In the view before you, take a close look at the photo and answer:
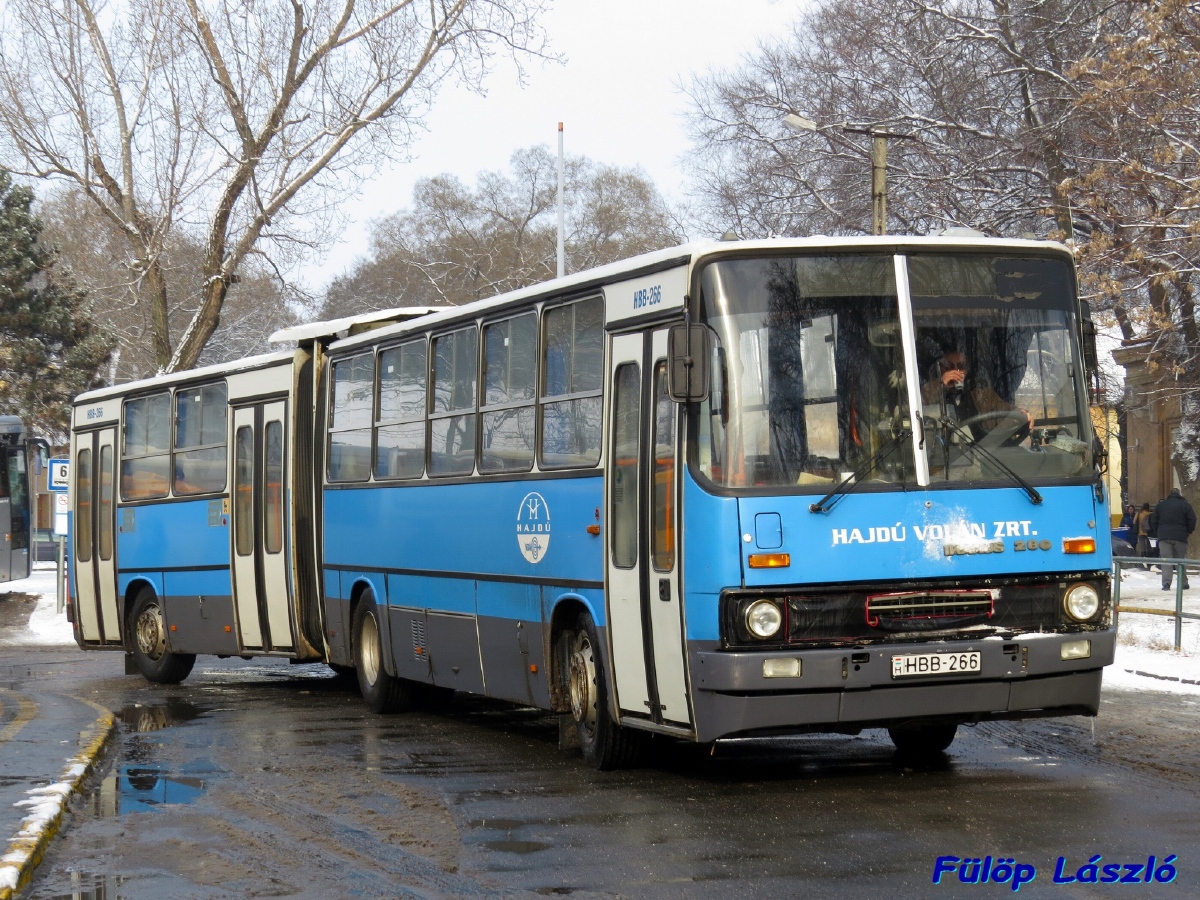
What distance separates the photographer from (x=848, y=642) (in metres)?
9.74

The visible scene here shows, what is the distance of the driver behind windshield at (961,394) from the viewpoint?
10.1m

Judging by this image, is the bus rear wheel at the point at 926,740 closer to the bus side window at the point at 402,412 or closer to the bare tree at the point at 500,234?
the bus side window at the point at 402,412

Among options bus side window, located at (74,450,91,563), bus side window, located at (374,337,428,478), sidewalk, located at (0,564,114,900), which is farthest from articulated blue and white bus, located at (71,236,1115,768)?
bus side window, located at (74,450,91,563)

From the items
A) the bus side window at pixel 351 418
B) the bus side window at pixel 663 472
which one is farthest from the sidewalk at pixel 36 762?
the bus side window at pixel 663 472

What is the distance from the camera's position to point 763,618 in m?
9.70

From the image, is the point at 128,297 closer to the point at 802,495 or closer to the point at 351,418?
the point at 351,418

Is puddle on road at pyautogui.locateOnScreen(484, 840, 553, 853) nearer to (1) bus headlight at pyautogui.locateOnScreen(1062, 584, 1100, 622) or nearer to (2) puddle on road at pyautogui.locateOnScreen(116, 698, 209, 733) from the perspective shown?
(1) bus headlight at pyautogui.locateOnScreen(1062, 584, 1100, 622)

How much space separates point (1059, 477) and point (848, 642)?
60.8 inches

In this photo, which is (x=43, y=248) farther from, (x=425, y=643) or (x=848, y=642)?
(x=848, y=642)

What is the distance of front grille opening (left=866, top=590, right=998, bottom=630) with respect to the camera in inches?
387

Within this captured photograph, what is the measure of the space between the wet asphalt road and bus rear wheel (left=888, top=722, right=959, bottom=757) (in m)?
0.12

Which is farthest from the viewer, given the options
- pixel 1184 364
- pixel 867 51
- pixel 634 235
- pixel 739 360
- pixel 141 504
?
pixel 634 235

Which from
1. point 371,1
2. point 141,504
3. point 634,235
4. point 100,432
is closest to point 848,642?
point 141,504

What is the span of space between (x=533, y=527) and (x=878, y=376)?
2959 millimetres
